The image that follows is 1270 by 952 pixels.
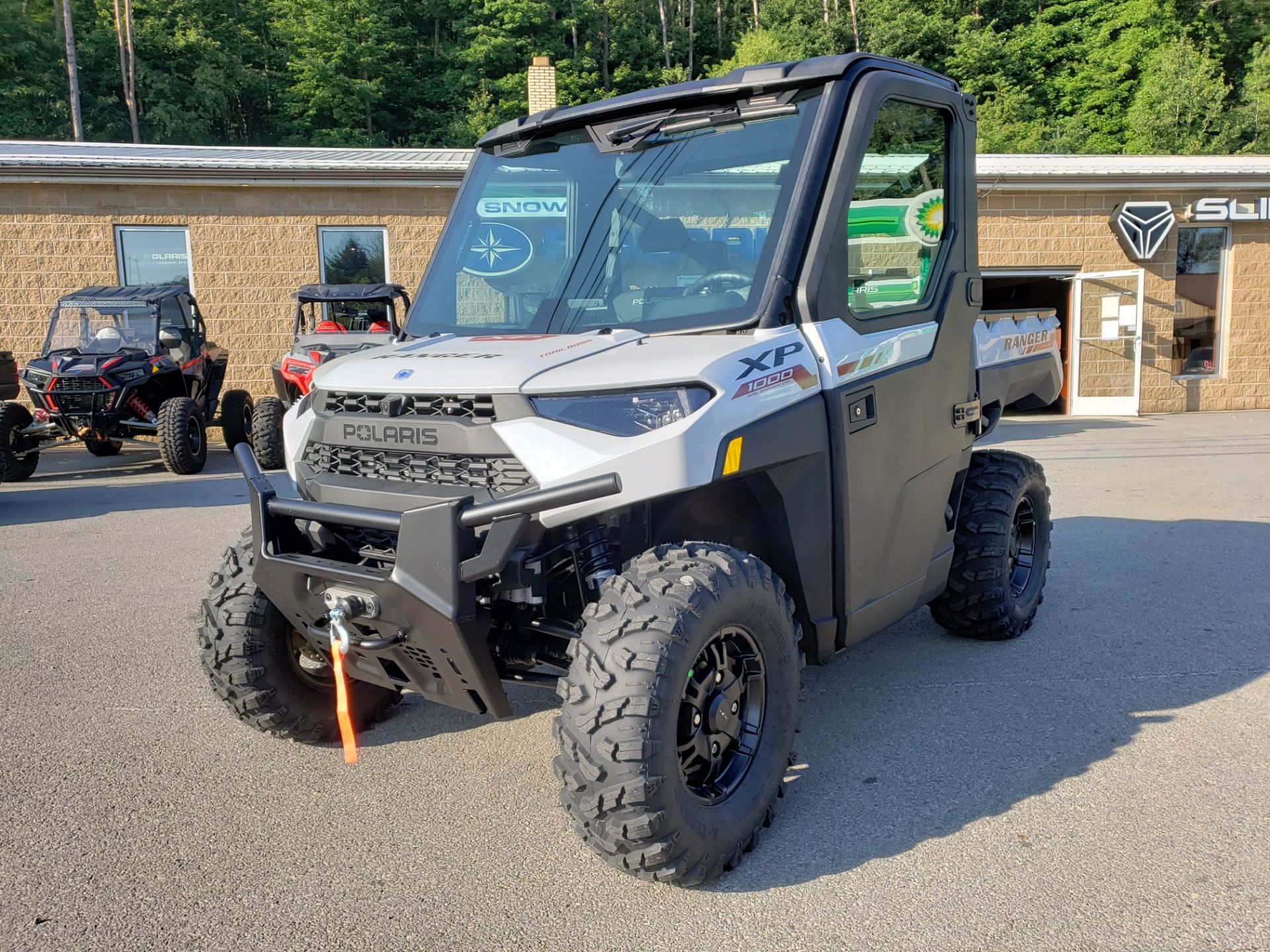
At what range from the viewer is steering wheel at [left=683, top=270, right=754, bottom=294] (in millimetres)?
3230

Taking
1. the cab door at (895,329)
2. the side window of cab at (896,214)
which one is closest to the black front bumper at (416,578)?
the cab door at (895,329)

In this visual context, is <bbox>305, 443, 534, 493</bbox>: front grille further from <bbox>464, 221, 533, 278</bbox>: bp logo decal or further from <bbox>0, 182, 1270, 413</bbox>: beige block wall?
<bbox>0, 182, 1270, 413</bbox>: beige block wall

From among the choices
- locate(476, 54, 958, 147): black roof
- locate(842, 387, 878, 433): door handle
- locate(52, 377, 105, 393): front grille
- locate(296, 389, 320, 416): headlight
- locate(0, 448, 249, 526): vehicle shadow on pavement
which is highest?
locate(476, 54, 958, 147): black roof

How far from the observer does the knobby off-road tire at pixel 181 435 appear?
465 inches

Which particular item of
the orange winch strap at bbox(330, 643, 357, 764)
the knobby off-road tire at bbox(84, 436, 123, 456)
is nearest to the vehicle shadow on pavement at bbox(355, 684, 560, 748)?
the orange winch strap at bbox(330, 643, 357, 764)

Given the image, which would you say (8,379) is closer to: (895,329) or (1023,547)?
(1023,547)

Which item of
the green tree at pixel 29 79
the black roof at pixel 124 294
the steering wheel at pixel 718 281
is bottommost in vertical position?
the steering wheel at pixel 718 281

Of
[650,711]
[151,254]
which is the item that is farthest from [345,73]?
[650,711]

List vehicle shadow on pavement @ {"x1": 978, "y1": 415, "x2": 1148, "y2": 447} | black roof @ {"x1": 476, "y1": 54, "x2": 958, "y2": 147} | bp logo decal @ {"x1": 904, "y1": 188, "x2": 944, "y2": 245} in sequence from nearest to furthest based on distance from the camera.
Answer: black roof @ {"x1": 476, "y1": 54, "x2": 958, "y2": 147}, bp logo decal @ {"x1": 904, "y1": 188, "x2": 944, "y2": 245}, vehicle shadow on pavement @ {"x1": 978, "y1": 415, "x2": 1148, "y2": 447}

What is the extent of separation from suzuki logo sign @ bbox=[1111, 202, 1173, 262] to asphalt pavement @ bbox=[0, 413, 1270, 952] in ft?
44.8

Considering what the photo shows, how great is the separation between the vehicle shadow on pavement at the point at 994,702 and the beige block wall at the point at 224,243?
495 inches

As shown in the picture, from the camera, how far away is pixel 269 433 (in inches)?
468

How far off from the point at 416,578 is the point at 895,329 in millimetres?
1941

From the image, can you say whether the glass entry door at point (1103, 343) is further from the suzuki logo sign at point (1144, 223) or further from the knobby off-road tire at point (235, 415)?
the knobby off-road tire at point (235, 415)
